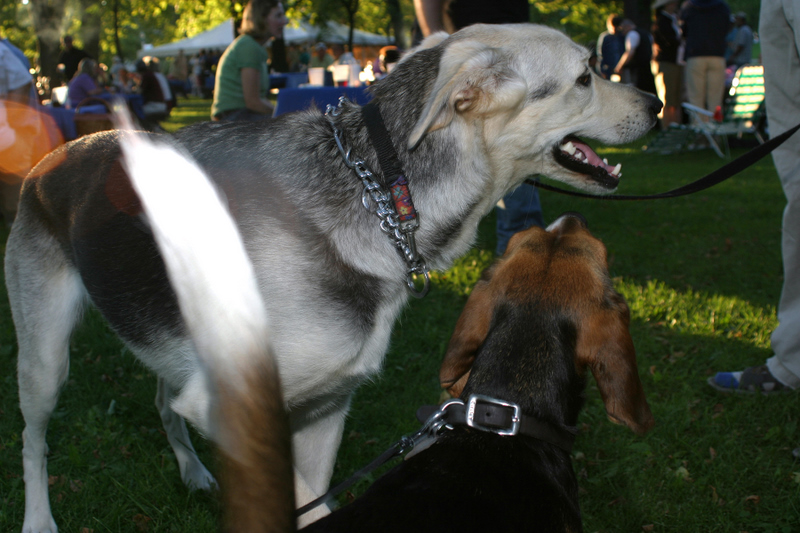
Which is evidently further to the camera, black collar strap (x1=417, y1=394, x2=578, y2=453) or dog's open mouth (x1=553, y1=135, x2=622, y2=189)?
dog's open mouth (x1=553, y1=135, x2=622, y2=189)

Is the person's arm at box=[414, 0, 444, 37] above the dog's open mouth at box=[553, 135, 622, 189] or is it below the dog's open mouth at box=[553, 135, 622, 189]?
above

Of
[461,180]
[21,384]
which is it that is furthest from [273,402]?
[21,384]

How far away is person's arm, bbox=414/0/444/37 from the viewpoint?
16.5ft

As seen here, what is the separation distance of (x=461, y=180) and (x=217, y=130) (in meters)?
1.14

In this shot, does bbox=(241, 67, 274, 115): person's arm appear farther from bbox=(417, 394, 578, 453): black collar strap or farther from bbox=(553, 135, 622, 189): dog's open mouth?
bbox=(417, 394, 578, 453): black collar strap

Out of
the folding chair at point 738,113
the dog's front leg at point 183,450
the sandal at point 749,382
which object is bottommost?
the folding chair at point 738,113

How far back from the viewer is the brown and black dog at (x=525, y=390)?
1834mm

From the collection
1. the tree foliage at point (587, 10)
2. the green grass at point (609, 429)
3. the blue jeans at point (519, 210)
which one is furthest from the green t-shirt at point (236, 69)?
the tree foliage at point (587, 10)

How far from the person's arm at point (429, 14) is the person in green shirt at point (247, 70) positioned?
2556mm

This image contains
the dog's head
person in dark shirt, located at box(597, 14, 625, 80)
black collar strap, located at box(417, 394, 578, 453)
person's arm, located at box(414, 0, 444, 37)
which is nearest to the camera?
black collar strap, located at box(417, 394, 578, 453)

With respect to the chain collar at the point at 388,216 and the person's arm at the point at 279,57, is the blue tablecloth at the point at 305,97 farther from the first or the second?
the person's arm at the point at 279,57

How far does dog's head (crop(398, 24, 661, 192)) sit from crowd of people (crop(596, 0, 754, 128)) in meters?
12.5

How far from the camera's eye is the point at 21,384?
10.0ft

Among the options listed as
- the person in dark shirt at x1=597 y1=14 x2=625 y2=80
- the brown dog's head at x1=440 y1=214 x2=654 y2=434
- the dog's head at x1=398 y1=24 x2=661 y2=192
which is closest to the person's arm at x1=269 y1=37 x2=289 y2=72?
the person in dark shirt at x1=597 y1=14 x2=625 y2=80
